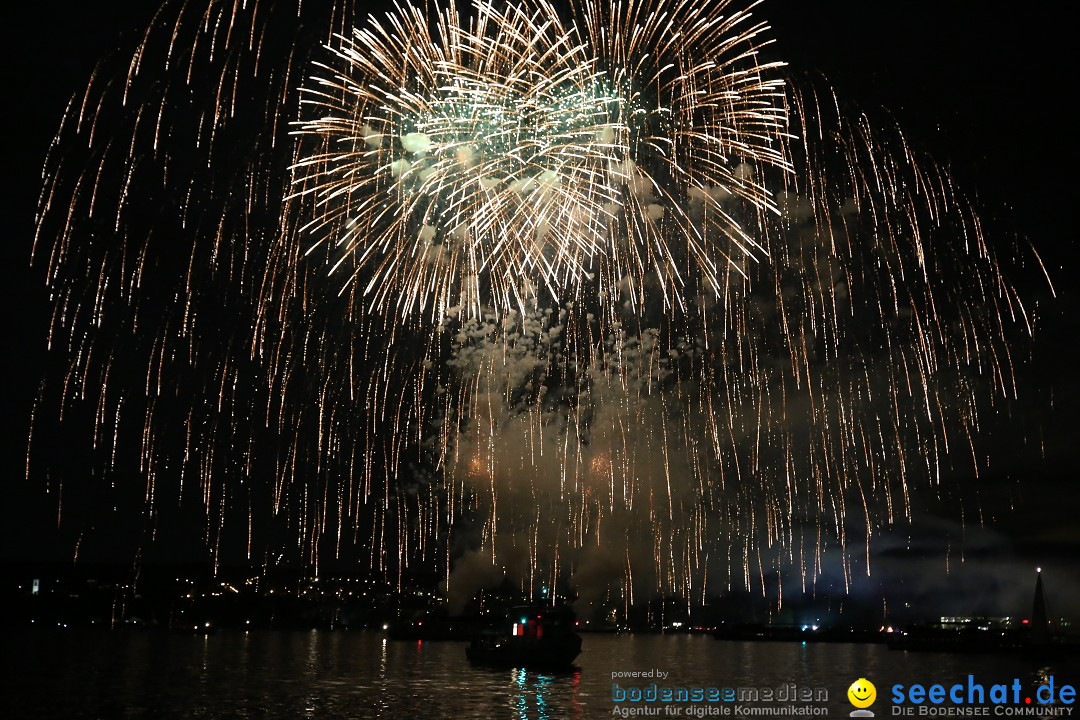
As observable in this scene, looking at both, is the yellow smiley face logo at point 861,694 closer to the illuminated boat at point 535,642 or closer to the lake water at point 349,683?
the lake water at point 349,683

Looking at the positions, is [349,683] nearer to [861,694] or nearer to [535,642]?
[535,642]

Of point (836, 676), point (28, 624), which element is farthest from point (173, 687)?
point (28, 624)

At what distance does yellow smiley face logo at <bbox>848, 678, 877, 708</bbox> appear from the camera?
4097 centimetres

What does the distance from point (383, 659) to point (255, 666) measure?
16.5m

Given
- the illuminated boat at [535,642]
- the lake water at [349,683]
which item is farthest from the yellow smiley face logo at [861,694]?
the illuminated boat at [535,642]

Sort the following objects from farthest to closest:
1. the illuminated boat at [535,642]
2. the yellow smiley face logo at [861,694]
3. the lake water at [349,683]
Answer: the illuminated boat at [535,642] → the yellow smiley face logo at [861,694] → the lake water at [349,683]

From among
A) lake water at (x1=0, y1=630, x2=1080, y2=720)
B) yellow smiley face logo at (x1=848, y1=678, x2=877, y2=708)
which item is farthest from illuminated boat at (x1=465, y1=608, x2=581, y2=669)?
yellow smiley face logo at (x1=848, y1=678, x2=877, y2=708)

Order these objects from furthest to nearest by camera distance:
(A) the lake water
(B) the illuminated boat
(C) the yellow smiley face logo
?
(B) the illuminated boat → (C) the yellow smiley face logo → (A) the lake water

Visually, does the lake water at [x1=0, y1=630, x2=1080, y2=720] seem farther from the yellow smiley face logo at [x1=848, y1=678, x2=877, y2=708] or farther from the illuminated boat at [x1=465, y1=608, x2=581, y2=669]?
the illuminated boat at [x1=465, y1=608, x2=581, y2=669]

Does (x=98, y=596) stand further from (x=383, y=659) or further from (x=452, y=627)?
(x=383, y=659)

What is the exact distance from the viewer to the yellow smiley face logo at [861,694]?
134ft

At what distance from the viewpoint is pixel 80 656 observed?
244 ft

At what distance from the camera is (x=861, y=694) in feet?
142

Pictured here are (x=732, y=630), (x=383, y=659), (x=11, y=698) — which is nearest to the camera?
(x=11, y=698)
